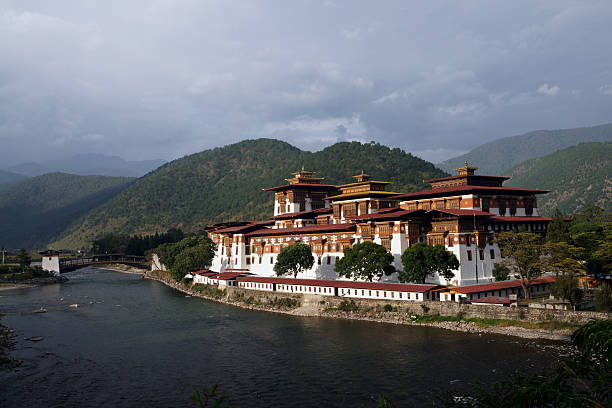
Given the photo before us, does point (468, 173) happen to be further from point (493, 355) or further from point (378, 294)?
point (493, 355)

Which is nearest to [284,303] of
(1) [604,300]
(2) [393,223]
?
(2) [393,223]

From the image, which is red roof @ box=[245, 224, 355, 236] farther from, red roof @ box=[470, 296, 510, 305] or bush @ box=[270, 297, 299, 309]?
red roof @ box=[470, 296, 510, 305]

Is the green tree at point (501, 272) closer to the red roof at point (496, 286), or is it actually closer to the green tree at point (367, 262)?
the red roof at point (496, 286)

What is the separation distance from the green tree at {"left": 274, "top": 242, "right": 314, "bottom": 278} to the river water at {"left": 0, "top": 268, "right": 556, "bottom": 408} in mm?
14498

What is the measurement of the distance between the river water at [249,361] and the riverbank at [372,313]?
2156 mm

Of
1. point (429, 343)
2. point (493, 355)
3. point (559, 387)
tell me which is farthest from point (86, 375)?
point (559, 387)

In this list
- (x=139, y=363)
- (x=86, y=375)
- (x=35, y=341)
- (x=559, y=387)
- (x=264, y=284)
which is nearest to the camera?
(x=559, y=387)

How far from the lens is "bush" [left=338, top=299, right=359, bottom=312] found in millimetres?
68537

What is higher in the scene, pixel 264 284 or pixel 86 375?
pixel 264 284

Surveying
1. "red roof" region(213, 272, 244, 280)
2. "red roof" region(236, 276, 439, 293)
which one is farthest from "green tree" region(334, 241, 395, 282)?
"red roof" region(213, 272, 244, 280)

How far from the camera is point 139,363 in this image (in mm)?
49125

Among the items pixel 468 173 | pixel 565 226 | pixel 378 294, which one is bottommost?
pixel 378 294

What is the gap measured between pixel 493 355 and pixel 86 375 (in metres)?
36.5

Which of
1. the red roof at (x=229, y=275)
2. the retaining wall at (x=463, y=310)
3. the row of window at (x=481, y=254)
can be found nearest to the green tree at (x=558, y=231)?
the row of window at (x=481, y=254)
